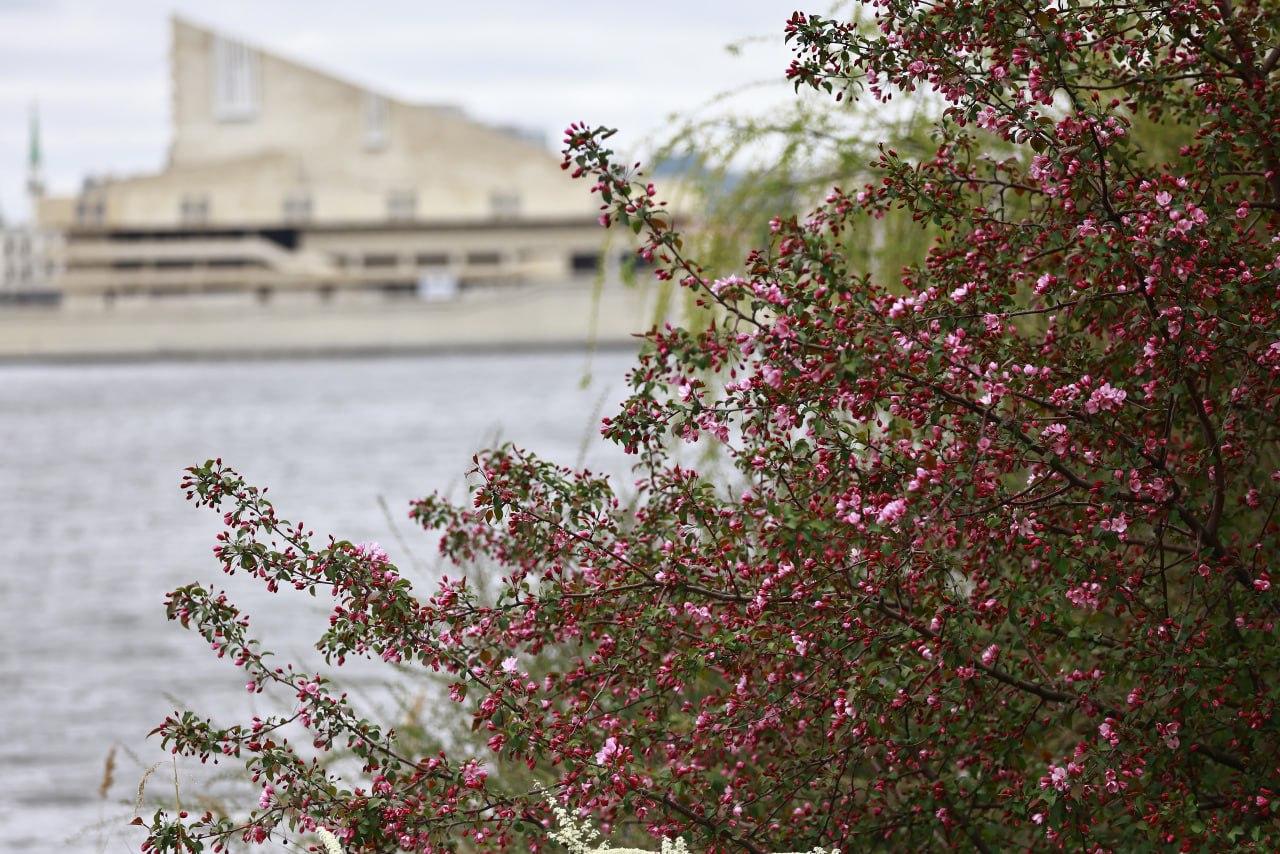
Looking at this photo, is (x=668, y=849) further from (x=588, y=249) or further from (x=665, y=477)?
(x=588, y=249)

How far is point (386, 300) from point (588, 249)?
38.4 feet

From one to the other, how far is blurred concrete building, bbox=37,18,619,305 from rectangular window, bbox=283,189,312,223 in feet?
0.24

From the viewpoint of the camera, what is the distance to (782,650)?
322 centimetres

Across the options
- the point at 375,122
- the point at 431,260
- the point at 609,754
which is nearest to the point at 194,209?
the point at 375,122

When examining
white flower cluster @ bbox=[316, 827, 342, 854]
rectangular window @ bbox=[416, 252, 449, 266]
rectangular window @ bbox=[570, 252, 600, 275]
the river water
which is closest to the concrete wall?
rectangular window @ bbox=[416, 252, 449, 266]

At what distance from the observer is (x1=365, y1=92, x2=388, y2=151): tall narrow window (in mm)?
100562

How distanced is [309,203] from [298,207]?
0.61 metres

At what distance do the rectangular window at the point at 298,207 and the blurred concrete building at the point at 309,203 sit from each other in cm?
7

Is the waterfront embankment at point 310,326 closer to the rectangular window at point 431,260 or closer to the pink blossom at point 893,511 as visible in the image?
the rectangular window at point 431,260

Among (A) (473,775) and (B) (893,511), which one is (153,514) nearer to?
(A) (473,775)

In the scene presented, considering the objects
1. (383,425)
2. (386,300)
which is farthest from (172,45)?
(383,425)

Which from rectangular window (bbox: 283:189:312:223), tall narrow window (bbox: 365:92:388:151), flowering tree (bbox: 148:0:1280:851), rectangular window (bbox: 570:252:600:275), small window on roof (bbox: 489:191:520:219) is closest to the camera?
flowering tree (bbox: 148:0:1280:851)

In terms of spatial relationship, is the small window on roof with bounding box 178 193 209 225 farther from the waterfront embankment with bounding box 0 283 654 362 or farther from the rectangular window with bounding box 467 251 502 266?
the rectangular window with bounding box 467 251 502 266

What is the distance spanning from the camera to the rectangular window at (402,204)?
96.6m
